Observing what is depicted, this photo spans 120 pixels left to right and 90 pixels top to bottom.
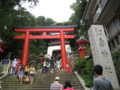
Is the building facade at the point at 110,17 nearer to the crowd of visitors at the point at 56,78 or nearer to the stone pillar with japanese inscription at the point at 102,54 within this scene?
the stone pillar with japanese inscription at the point at 102,54

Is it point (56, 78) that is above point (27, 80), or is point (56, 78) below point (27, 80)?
above

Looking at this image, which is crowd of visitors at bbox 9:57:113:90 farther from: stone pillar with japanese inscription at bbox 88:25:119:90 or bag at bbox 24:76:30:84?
stone pillar with japanese inscription at bbox 88:25:119:90

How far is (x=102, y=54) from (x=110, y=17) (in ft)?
21.6

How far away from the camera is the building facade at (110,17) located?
34.5ft

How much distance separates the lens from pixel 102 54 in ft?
22.6

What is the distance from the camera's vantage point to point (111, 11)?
11.4 meters

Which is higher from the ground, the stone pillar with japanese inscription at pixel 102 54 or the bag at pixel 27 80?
the stone pillar with japanese inscription at pixel 102 54

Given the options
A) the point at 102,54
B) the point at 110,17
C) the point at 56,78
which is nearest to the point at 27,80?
the point at 56,78

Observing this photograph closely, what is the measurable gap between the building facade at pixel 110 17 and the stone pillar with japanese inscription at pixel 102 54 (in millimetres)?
3631

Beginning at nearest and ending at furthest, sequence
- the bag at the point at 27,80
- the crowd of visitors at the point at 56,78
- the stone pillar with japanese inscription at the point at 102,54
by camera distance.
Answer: the crowd of visitors at the point at 56,78 < the stone pillar with japanese inscription at the point at 102,54 < the bag at the point at 27,80

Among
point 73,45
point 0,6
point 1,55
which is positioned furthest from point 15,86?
point 73,45

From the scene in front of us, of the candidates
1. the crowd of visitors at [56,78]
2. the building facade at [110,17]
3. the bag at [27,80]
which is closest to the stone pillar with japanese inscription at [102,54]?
the crowd of visitors at [56,78]

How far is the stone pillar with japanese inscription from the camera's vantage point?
6430 mm

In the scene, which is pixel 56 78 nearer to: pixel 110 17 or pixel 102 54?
pixel 102 54
